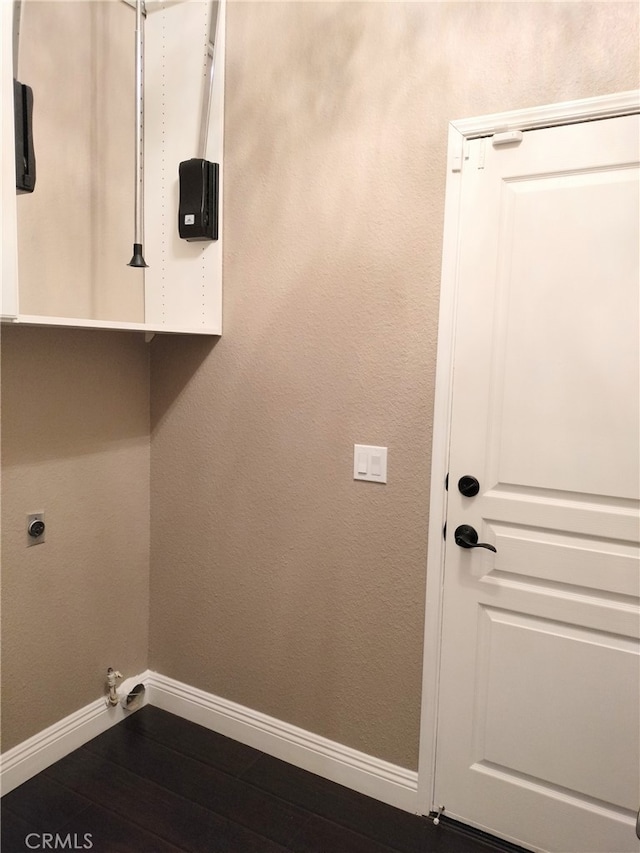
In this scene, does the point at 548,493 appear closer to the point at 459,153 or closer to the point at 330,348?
the point at 330,348

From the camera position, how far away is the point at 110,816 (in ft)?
6.35

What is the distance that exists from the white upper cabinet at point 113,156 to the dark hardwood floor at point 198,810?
153cm

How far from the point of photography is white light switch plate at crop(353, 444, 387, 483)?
1990 millimetres

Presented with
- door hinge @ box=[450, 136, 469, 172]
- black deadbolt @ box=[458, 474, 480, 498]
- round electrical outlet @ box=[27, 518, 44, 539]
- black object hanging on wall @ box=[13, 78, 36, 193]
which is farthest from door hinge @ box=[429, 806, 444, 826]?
black object hanging on wall @ box=[13, 78, 36, 193]

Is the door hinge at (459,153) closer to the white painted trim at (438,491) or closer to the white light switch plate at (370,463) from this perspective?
the white painted trim at (438,491)

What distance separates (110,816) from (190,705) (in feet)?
1.82

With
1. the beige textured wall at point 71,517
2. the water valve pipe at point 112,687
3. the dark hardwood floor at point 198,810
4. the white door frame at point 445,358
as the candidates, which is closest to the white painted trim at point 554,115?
the white door frame at point 445,358

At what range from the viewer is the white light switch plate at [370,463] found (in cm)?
199

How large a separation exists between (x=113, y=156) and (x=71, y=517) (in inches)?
52.1

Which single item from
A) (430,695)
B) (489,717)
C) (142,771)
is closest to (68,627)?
(142,771)

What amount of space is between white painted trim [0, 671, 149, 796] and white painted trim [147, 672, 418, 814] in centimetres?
19

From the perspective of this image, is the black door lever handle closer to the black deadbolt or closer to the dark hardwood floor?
the black deadbolt

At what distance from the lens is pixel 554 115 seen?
1.65 metres

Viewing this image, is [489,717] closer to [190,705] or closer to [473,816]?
[473,816]
